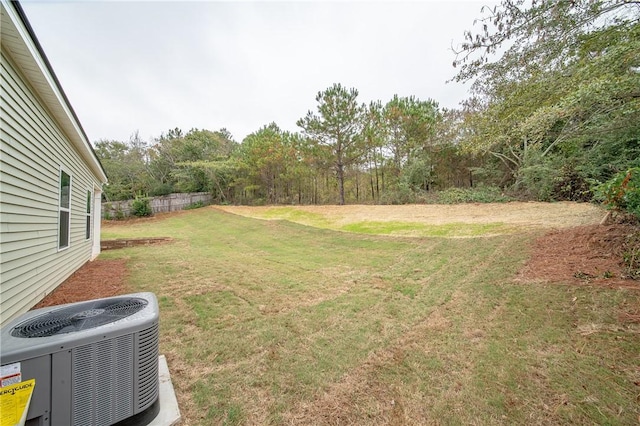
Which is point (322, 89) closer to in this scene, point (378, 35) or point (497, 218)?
point (378, 35)

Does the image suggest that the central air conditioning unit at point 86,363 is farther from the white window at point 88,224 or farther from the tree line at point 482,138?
the white window at point 88,224

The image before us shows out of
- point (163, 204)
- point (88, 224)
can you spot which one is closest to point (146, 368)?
point (88, 224)

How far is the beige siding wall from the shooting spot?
2359 mm

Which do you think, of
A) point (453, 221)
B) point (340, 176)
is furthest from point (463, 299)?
point (340, 176)

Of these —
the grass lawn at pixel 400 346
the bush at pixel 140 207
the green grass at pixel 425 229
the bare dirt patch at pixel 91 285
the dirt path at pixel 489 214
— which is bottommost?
the grass lawn at pixel 400 346

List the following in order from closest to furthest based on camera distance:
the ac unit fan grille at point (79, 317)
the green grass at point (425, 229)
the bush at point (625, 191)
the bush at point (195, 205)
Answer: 1. the ac unit fan grille at point (79, 317)
2. the bush at point (625, 191)
3. the green grass at point (425, 229)
4. the bush at point (195, 205)

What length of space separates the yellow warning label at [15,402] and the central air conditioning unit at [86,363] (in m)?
0.02

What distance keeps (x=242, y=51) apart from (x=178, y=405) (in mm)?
9960

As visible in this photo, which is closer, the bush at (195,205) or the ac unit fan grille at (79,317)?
the ac unit fan grille at (79,317)

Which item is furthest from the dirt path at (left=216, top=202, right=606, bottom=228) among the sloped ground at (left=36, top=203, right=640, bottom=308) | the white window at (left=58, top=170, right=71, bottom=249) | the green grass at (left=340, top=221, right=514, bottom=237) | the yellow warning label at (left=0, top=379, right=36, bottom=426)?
the yellow warning label at (left=0, top=379, right=36, bottom=426)

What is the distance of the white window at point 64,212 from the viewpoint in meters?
4.10

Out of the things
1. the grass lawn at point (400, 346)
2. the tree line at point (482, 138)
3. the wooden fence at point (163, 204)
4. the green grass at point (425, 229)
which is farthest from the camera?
the wooden fence at point (163, 204)

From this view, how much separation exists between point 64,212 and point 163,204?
16.6 metres

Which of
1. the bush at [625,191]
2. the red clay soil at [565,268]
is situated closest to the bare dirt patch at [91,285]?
the red clay soil at [565,268]
